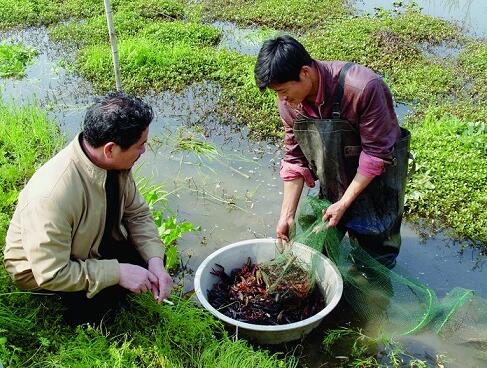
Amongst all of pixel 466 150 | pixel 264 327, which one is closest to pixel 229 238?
pixel 264 327

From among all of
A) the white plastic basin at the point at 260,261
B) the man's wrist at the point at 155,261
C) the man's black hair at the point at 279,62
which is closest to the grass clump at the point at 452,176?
the white plastic basin at the point at 260,261

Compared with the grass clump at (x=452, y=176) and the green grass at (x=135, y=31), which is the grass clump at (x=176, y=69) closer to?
the green grass at (x=135, y=31)

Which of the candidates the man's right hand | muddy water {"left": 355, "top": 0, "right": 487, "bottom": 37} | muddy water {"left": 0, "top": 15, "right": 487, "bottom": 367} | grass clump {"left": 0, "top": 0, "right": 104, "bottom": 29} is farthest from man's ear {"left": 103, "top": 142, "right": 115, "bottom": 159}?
muddy water {"left": 355, "top": 0, "right": 487, "bottom": 37}

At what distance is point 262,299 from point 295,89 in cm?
151

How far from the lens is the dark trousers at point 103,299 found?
127 inches

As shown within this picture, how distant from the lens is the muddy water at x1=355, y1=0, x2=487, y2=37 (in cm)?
966

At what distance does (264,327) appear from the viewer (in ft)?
10.8

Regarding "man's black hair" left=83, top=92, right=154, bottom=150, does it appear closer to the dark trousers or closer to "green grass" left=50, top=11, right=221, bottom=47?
the dark trousers

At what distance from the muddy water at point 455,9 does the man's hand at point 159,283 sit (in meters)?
8.17

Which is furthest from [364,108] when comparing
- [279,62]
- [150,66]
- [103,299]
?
[150,66]

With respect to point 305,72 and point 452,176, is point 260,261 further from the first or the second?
point 452,176

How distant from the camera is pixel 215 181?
5.70 m

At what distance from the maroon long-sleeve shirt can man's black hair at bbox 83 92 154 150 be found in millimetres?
1110

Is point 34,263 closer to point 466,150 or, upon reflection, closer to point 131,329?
A: point 131,329
